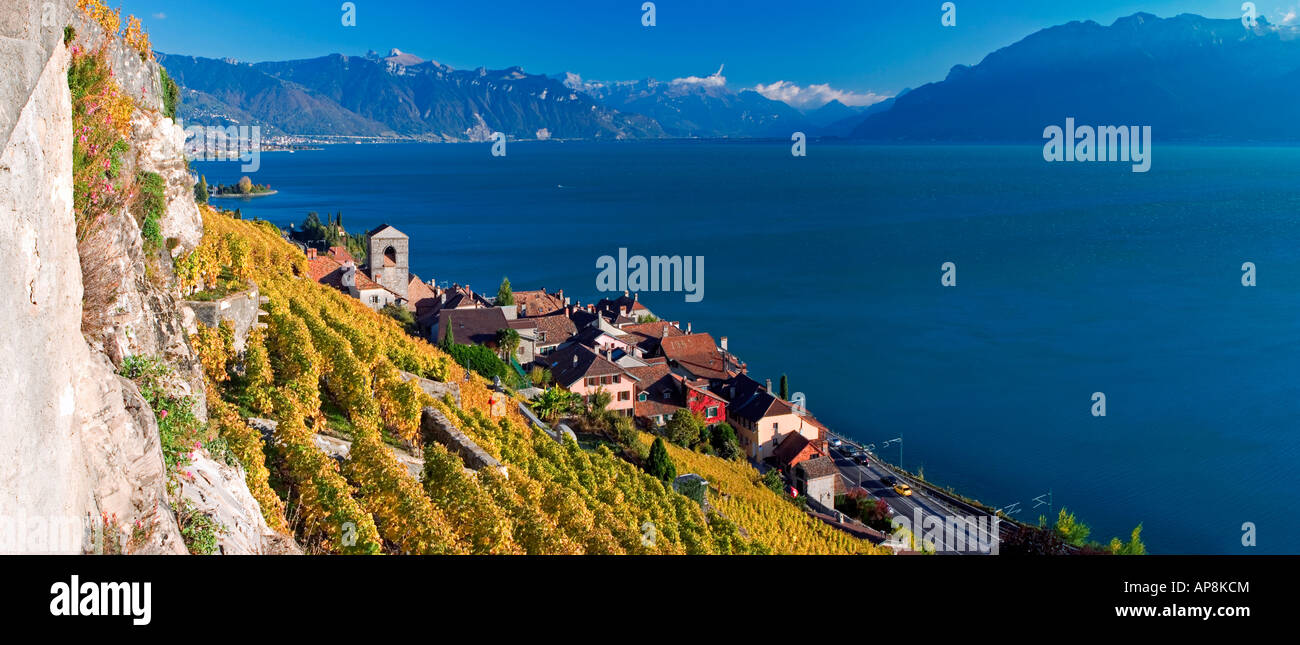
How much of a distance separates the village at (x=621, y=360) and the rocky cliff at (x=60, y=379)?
2327 cm

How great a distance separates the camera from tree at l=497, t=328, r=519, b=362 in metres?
40.8

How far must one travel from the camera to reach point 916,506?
103 ft

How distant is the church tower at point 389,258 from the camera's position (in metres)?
48.9

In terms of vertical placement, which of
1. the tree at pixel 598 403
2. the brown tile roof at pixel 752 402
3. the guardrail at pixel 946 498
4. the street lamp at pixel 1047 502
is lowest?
the street lamp at pixel 1047 502

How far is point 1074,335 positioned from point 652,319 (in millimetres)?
27079

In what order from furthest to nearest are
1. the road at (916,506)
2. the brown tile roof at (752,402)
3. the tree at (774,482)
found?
the brown tile roof at (752,402)
the tree at (774,482)
the road at (916,506)

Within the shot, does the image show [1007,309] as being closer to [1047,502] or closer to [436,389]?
[1047,502]

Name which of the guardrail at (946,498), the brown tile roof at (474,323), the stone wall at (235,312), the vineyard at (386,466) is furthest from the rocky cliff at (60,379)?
the brown tile roof at (474,323)

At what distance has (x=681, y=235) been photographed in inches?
3885

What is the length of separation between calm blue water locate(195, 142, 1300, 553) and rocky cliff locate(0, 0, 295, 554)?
1242 inches

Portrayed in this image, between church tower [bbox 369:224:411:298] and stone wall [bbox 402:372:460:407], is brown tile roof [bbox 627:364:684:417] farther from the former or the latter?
stone wall [bbox 402:372:460:407]

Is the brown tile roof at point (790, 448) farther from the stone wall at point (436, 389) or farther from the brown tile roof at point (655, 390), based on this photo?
the stone wall at point (436, 389)
